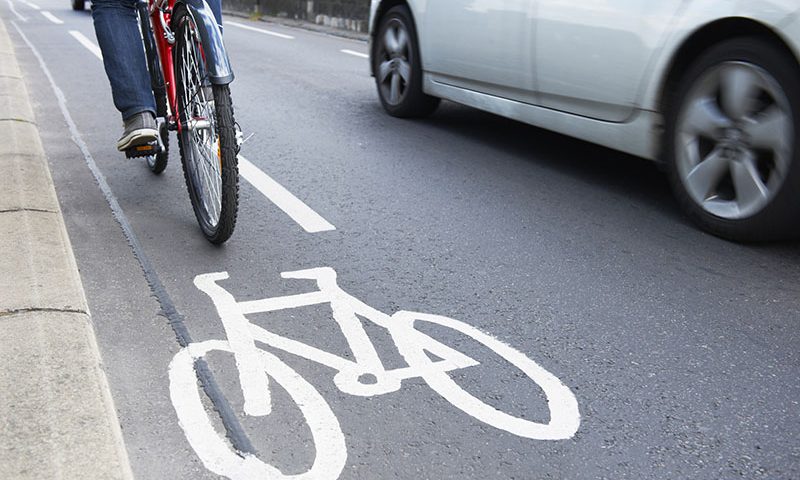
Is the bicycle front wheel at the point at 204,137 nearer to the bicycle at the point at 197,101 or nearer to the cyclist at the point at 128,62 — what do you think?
the bicycle at the point at 197,101

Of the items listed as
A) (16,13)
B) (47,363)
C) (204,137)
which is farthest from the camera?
(16,13)

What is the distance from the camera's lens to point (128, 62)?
422 centimetres

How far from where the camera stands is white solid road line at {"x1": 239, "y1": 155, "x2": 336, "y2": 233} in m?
4.41

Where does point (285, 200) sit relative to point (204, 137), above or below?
below

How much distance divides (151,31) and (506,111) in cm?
211

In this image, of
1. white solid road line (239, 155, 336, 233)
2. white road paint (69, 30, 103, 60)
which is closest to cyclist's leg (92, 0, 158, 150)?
white solid road line (239, 155, 336, 233)

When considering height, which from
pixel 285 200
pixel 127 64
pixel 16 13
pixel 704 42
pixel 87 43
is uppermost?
pixel 704 42

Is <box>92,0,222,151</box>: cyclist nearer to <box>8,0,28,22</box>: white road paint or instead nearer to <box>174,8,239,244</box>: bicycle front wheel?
<box>174,8,239,244</box>: bicycle front wheel

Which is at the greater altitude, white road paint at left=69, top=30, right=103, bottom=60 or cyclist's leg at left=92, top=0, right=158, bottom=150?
cyclist's leg at left=92, top=0, right=158, bottom=150

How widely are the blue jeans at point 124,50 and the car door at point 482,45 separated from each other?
1738 millimetres

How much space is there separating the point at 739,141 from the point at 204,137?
229cm

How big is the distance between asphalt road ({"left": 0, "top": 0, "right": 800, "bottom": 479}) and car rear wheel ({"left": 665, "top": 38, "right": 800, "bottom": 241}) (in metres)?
0.15

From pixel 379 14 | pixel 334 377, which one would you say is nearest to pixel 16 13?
pixel 379 14

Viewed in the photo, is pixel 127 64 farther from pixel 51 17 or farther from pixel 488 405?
pixel 51 17
